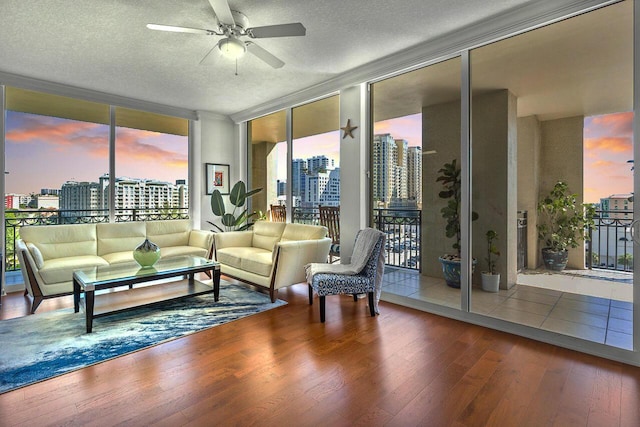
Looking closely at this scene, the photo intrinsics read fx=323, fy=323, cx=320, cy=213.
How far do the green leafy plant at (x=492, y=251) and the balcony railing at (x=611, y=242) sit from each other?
2.25 ft

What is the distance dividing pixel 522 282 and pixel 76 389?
11.8ft

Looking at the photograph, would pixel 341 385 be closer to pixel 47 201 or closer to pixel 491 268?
pixel 491 268

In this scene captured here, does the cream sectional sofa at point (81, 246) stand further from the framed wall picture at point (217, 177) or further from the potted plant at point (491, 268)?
the potted plant at point (491, 268)

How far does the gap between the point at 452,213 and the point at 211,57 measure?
315 centimetres

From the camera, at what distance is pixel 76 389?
2037mm

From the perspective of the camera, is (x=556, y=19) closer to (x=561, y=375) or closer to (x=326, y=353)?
(x=561, y=375)

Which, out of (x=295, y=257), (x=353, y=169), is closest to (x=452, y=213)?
(x=353, y=169)

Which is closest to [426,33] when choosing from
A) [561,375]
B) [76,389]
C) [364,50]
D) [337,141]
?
[364,50]

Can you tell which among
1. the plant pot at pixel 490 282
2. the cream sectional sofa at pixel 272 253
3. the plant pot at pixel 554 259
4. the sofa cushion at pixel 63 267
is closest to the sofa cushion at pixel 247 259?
the cream sectional sofa at pixel 272 253

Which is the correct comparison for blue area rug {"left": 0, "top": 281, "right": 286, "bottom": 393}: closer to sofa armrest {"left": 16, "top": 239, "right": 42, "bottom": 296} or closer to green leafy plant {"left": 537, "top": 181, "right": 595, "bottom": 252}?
sofa armrest {"left": 16, "top": 239, "right": 42, "bottom": 296}

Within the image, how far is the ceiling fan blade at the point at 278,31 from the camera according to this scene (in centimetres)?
253

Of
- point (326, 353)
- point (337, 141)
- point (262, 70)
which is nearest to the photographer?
point (326, 353)

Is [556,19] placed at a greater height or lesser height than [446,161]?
greater

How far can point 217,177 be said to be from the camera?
619 centimetres
